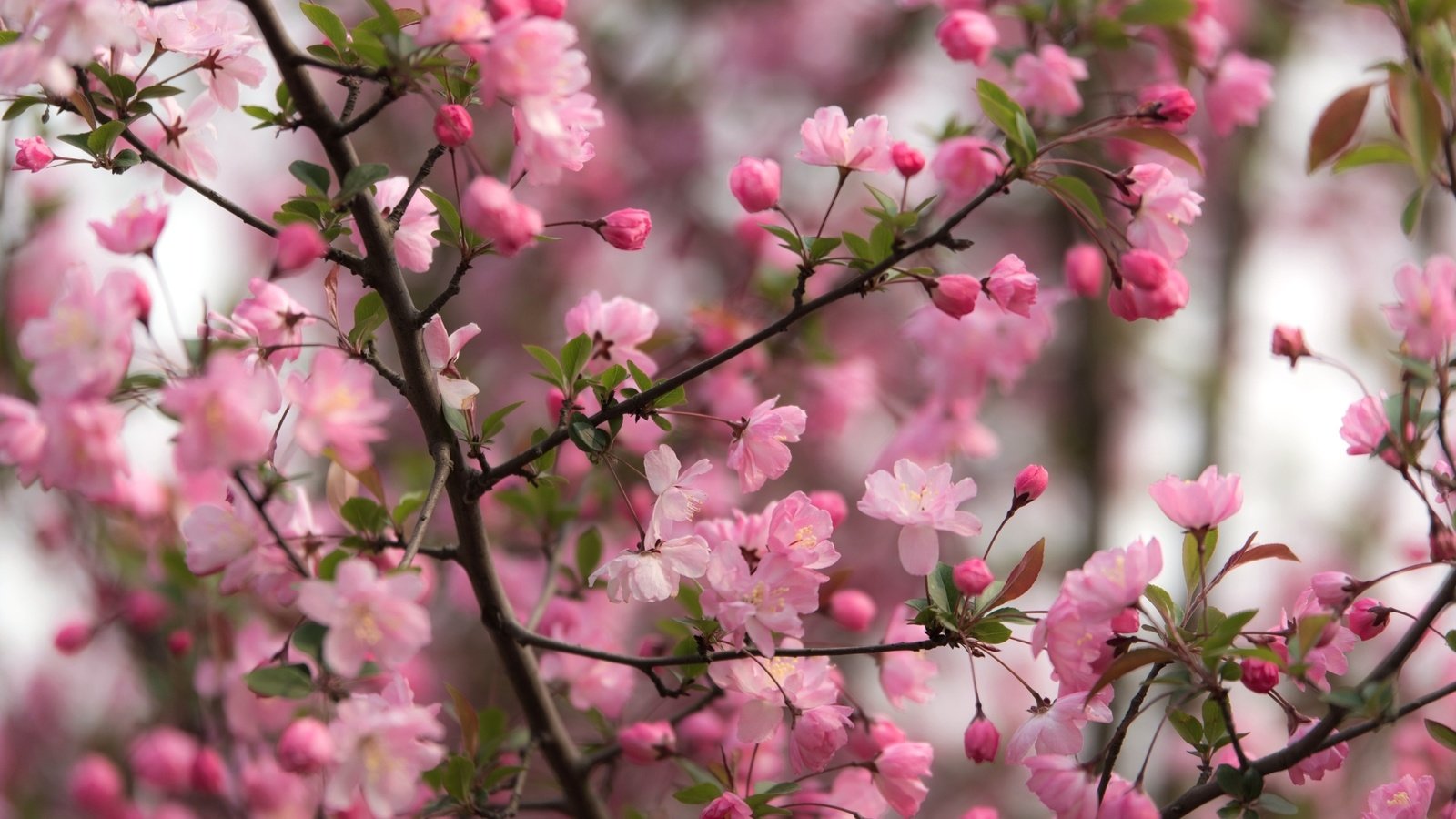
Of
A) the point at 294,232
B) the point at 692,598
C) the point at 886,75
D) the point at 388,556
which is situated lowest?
the point at 886,75

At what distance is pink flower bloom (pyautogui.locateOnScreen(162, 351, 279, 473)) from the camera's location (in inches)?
33.8

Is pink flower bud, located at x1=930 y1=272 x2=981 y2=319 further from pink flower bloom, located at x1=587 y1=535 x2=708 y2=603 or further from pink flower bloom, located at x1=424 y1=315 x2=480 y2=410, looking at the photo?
pink flower bloom, located at x1=424 y1=315 x2=480 y2=410

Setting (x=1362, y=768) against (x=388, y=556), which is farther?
(x=1362, y=768)

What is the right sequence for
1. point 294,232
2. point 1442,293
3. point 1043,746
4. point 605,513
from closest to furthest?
1. point 294,232
2. point 1442,293
3. point 1043,746
4. point 605,513

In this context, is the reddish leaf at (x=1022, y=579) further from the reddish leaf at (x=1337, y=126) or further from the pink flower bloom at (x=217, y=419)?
the pink flower bloom at (x=217, y=419)

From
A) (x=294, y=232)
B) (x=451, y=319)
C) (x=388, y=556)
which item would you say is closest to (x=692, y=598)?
(x=388, y=556)

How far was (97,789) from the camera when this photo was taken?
2.13 meters

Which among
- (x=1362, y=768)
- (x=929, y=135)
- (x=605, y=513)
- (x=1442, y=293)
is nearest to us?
(x=1442, y=293)

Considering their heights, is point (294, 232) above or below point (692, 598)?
above

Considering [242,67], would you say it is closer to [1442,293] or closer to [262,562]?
[262,562]

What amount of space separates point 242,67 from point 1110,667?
1.08 m

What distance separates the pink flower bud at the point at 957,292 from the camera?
1154mm

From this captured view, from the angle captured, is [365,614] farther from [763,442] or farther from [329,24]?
[329,24]

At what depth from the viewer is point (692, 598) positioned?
139 cm
